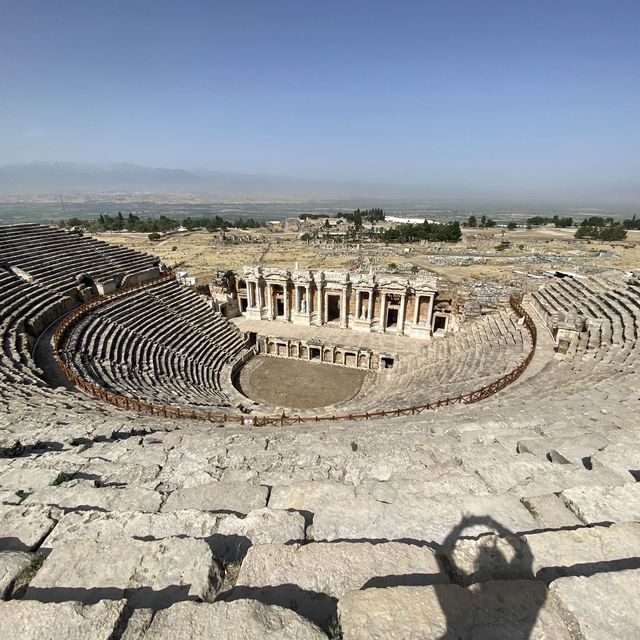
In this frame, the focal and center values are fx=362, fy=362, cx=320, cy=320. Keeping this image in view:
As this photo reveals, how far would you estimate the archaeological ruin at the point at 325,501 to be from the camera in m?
3.56

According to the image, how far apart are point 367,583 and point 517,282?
4791 centimetres

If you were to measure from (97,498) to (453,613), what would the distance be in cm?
615

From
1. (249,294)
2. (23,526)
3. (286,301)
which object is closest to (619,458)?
(23,526)

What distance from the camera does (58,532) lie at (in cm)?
518

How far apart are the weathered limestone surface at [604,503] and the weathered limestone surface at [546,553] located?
557mm

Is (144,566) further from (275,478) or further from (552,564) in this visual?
(552,564)

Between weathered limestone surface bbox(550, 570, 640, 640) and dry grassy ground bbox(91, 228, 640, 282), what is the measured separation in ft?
166

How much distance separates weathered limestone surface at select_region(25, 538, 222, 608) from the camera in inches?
161

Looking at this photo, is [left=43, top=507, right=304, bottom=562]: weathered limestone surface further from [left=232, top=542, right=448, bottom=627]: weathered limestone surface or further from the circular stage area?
the circular stage area

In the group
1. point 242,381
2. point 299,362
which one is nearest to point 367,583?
point 242,381

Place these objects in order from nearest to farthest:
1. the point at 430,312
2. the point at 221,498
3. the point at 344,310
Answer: the point at 221,498 → the point at 430,312 → the point at 344,310

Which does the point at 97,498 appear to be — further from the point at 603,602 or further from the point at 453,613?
the point at 603,602

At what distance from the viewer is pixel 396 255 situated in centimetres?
7388

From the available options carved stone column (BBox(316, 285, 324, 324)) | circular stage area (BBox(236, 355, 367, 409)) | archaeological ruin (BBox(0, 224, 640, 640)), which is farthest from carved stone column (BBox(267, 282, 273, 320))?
archaeological ruin (BBox(0, 224, 640, 640))
